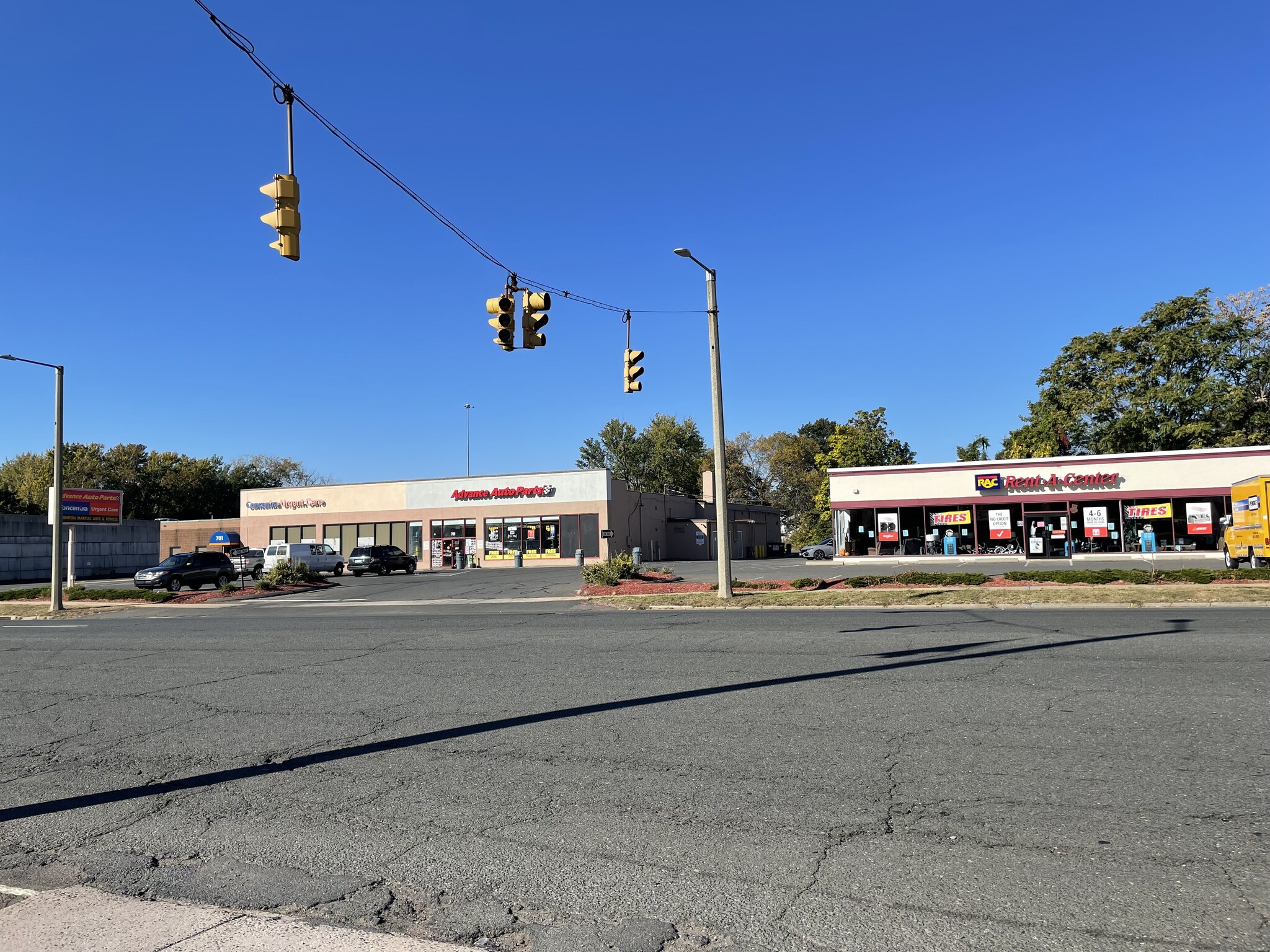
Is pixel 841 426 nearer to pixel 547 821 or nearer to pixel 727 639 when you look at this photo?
pixel 727 639

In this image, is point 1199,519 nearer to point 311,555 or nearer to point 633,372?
point 633,372

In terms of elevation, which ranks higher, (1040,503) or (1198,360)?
(1198,360)

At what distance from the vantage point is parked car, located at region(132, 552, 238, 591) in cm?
3756

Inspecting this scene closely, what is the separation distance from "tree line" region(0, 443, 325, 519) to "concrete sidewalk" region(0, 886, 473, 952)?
8689 centimetres

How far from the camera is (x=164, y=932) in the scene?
4.14 m

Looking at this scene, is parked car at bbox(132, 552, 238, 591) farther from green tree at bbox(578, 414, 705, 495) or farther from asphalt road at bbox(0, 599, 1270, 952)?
green tree at bbox(578, 414, 705, 495)

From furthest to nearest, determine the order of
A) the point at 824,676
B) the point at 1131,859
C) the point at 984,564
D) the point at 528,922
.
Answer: the point at 984,564 < the point at 824,676 < the point at 1131,859 < the point at 528,922

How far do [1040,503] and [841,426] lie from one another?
3011cm

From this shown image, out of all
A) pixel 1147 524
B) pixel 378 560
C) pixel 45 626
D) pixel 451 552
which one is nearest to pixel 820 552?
pixel 1147 524

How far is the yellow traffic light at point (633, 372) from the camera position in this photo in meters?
18.8

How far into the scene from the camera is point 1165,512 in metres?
40.4

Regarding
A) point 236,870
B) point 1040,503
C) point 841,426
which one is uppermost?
point 841,426

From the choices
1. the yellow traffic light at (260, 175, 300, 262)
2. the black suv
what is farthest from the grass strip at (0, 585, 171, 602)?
the yellow traffic light at (260, 175, 300, 262)

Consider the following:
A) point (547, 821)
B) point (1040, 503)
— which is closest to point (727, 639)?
point (547, 821)
